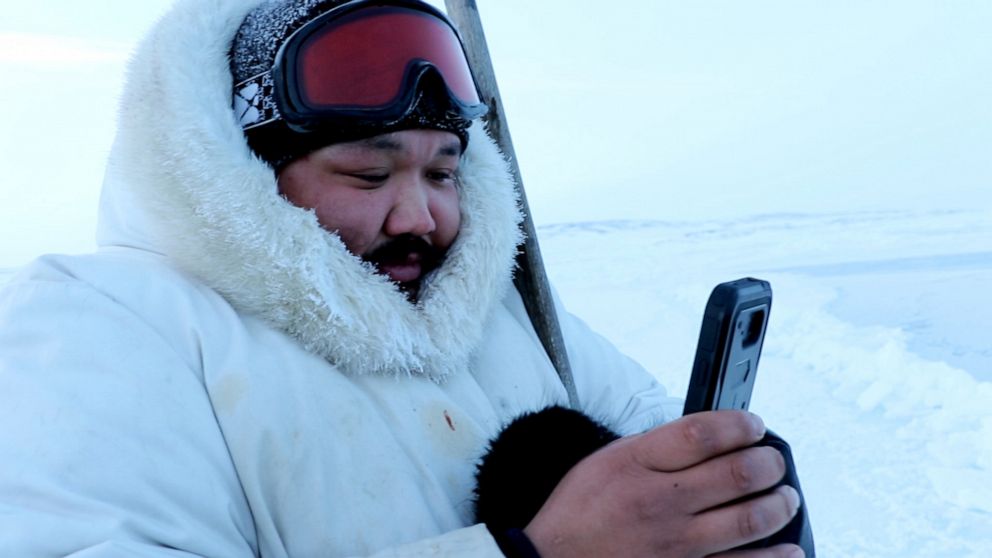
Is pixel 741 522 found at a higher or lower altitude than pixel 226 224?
lower

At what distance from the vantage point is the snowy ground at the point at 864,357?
11.1ft

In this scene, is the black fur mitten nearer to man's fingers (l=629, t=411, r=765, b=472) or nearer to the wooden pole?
man's fingers (l=629, t=411, r=765, b=472)

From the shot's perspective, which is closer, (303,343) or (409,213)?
(303,343)

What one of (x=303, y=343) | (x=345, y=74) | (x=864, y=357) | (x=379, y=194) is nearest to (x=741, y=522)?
(x=303, y=343)

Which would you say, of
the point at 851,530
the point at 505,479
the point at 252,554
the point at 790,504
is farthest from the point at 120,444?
the point at 851,530

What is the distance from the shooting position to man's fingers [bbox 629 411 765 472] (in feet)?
2.90

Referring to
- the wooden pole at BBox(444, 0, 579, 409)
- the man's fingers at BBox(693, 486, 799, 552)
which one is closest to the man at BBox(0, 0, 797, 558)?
→ the man's fingers at BBox(693, 486, 799, 552)

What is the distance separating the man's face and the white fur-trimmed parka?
2.5 inches

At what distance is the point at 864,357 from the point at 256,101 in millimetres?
5027

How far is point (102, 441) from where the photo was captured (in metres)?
0.96

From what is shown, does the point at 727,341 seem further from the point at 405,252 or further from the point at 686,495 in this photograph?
the point at 405,252

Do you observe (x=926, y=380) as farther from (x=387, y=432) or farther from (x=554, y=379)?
(x=387, y=432)

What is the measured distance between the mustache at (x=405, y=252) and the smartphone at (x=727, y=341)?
599mm

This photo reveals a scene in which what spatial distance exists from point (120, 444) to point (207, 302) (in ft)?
1.05
